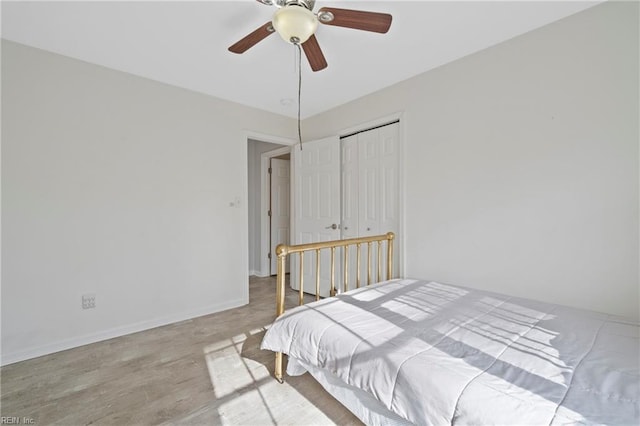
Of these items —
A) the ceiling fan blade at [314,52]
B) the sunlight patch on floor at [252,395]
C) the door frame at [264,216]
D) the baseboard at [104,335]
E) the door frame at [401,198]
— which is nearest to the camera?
the sunlight patch on floor at [252,395]

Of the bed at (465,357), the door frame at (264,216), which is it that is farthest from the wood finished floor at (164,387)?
the door frame at (264,216)

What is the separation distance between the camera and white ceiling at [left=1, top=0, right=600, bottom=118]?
1819mm

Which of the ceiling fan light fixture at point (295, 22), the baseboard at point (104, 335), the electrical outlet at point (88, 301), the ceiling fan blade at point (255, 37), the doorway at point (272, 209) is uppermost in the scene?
the ceiling fan blade at point (255, 37)

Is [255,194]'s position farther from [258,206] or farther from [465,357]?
[465,357]

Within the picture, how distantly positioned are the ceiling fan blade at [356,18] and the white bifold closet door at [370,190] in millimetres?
1496

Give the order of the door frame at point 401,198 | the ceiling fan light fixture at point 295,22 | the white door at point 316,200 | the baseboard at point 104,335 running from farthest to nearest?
1. the white door at point 316,200
2. the door frame at point 401,198
3. the baseboard at point 104,335
4. the ceiling fan light fixture at point 295,22

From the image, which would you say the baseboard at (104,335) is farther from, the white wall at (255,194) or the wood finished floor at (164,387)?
the white wall at (255,194)

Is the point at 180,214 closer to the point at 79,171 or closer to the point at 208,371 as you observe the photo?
the point at 79,171

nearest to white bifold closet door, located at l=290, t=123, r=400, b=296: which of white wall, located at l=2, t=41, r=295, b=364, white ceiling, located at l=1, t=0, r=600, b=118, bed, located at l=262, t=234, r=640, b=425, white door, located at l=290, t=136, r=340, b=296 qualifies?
white door, located at l=290, t=136, r=340, b=296

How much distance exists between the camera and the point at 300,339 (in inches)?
62.3

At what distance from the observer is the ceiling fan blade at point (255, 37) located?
158cm

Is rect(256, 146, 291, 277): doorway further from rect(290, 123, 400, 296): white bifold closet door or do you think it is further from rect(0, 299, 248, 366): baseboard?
rect(0, 299, 248, 366): baseboard

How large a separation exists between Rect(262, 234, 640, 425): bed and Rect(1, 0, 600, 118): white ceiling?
162cm

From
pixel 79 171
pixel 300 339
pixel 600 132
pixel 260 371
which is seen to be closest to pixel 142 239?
pixel 79 171
